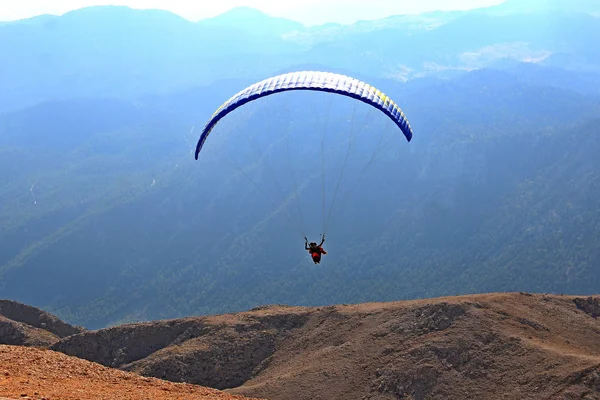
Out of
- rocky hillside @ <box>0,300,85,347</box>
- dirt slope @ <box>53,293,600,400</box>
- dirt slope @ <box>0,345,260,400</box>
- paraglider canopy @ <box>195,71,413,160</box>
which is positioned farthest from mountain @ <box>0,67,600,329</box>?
dirt slope @ <box>0,345,260,400</box>

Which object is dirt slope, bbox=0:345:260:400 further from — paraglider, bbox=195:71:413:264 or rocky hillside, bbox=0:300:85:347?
rocky hillside, bbox=0:300:85:347

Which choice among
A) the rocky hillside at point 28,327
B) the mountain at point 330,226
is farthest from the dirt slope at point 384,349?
→ the mountain at point 330,226

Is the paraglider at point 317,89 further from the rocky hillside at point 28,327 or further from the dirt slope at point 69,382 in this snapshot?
the rocky hillside at point 28,327

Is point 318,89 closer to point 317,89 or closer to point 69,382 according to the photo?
point 317,89

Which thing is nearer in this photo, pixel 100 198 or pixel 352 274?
pixel 352 274

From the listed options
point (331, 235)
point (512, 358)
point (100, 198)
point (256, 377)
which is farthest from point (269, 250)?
point (512, 358)

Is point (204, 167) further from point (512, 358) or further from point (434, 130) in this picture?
point (512, 358)
